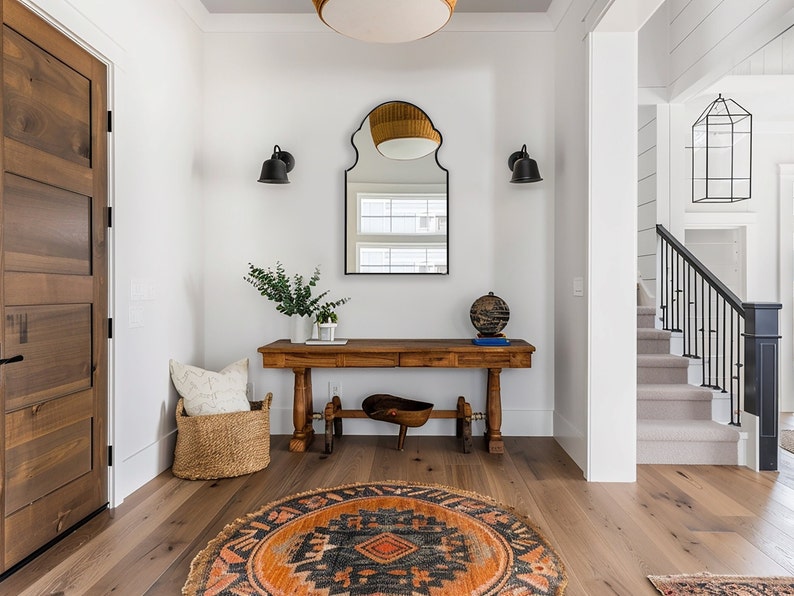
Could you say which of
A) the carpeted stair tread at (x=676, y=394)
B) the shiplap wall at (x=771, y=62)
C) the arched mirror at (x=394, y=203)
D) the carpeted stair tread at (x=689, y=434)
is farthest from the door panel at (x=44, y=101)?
the shiplap wall at (x=771, y=62)

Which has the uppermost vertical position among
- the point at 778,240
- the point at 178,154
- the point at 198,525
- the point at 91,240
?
the point at 178,154

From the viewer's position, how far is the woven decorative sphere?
11.3 feet

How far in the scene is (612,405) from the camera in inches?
115

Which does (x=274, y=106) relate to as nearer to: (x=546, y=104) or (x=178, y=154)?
(x=178, y=154)

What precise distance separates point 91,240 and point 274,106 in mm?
1903

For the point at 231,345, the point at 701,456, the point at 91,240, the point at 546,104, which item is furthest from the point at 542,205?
the point at 91,240

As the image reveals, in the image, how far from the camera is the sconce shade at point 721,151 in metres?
4.71

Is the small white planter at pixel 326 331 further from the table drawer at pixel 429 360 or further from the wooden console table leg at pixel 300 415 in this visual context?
the table drawer at pixel 429 360

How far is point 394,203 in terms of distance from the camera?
3.75m

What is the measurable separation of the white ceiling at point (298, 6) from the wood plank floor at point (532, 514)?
10.4 ft

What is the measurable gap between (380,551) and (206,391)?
5.18 ft

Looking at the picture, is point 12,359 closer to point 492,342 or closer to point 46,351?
point 46,351

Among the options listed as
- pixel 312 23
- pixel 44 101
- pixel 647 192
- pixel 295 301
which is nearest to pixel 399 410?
pixel 295 301

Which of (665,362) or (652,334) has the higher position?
(652,334)
